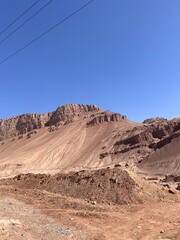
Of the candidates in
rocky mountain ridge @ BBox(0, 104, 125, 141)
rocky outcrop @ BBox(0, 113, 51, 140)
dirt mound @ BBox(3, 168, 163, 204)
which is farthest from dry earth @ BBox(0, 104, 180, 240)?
rocky outcrop @ BBox(0, 113, 51, 140)

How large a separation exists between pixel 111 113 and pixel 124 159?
34240 millimetres

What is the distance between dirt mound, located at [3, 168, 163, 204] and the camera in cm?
1778

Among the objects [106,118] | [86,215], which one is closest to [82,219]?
A: [86,215]

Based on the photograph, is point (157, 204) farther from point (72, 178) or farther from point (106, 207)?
point (72, 178)

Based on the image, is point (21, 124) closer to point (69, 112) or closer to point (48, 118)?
point (48, 118)

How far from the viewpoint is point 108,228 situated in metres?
12.5

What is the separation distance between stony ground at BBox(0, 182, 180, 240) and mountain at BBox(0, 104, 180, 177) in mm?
37585

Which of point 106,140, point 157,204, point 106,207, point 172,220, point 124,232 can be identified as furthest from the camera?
point 106,140

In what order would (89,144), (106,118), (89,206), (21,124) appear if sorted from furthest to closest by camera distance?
(21,124) < (106,118) < (89,144) < (89,206)

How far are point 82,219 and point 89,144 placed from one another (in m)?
76.4

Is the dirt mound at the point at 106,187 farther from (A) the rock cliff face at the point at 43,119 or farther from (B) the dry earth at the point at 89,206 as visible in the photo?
(A) the rock cliff face at the point at 43,119

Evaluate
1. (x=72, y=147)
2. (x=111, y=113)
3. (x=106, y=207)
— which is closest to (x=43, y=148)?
(x=72, y=147)

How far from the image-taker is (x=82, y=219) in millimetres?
13719

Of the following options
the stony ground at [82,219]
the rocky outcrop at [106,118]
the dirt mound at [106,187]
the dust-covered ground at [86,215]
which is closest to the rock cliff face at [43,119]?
the rocky outcrop at [106,118]
